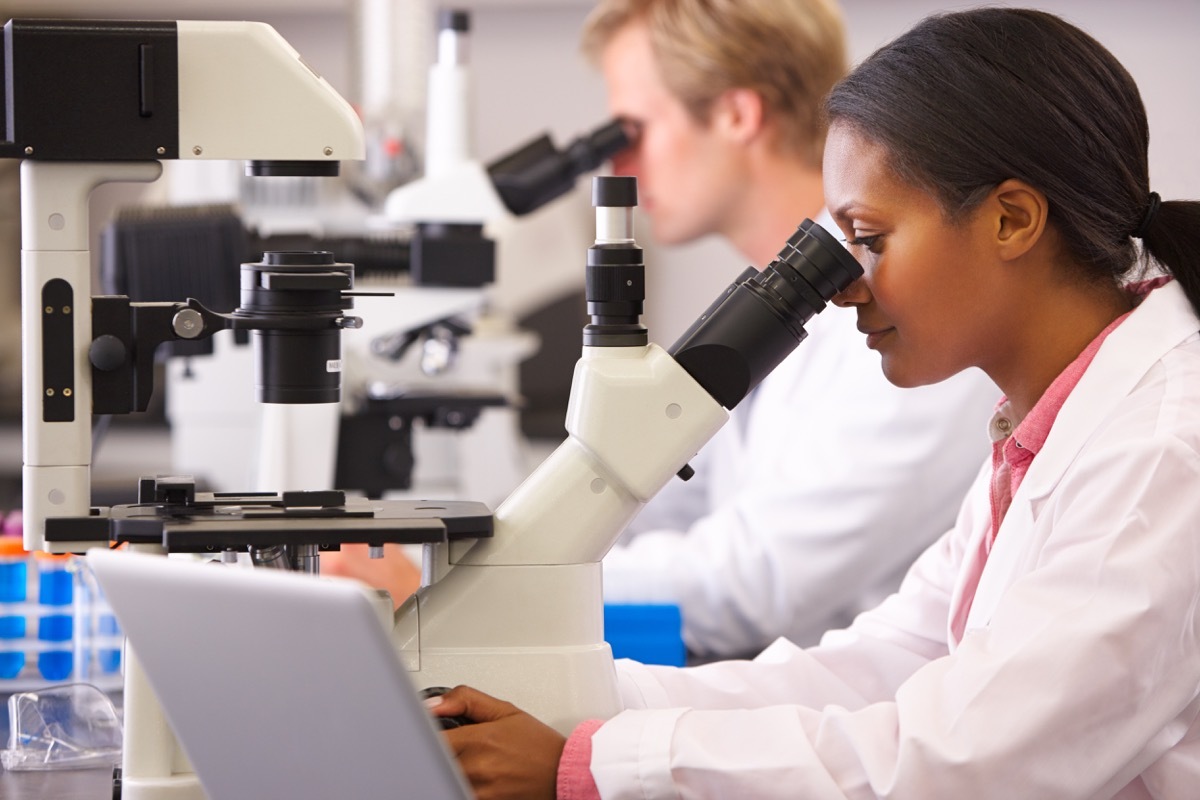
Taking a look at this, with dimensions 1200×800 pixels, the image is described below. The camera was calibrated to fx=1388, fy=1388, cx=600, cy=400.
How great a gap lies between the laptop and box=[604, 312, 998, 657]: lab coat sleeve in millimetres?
1150

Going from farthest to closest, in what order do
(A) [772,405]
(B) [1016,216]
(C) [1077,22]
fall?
(C) [1077,22]
(A) [772,405]
(B) [1016,216]

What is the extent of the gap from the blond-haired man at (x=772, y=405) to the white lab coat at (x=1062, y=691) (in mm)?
846

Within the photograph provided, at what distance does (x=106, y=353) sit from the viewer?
3.32 ft

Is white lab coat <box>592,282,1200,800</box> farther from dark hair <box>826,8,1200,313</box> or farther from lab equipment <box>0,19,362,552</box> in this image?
lab equipment <box>0,19,362,552</box>

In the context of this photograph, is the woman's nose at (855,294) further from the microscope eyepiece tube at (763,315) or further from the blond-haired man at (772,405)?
the blond-haired man at (772,405)

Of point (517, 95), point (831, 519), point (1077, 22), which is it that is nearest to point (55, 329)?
point (831, 519)

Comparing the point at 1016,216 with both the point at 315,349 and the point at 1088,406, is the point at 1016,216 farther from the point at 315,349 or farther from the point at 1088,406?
the point at 315,349

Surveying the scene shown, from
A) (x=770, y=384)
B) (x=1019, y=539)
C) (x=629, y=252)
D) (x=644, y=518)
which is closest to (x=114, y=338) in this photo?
(x=629, y=252)

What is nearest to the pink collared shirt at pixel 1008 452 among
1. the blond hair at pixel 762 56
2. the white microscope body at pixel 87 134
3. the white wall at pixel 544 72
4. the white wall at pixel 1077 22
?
the white microscope body at pixel 87 134

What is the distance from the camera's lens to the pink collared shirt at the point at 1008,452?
0.93 m

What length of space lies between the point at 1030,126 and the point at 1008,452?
28 cm

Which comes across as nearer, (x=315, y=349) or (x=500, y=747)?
(x=500, y=747)

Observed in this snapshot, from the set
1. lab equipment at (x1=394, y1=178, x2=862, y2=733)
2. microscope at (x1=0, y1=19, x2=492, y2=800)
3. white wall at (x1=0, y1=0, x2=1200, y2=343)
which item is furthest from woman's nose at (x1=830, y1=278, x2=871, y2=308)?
white wall at (x1=0, y1=0, x2=1200, y2=343)

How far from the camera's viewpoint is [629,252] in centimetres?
99
